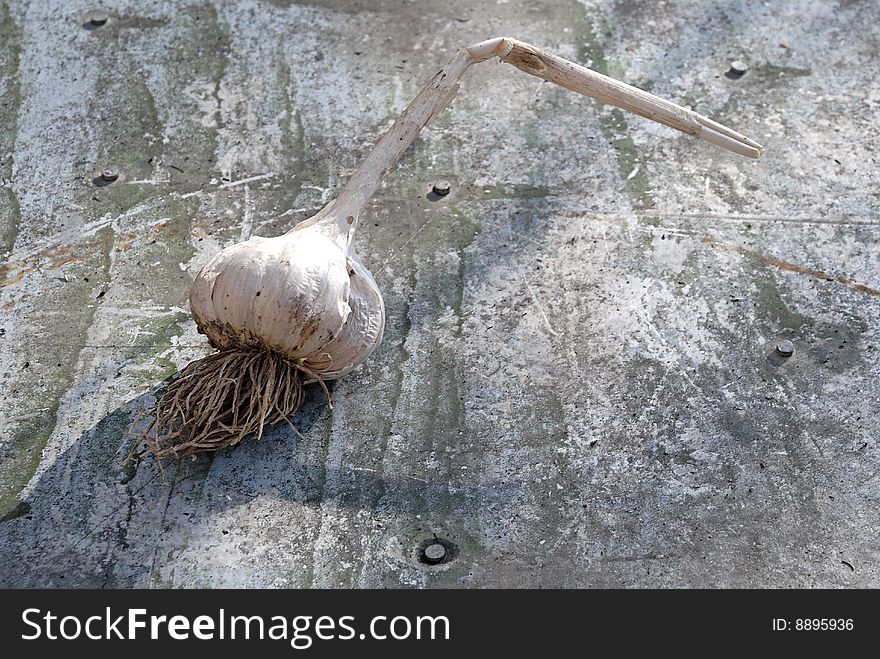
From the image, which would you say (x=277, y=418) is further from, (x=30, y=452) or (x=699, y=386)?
(x=699, y=386)

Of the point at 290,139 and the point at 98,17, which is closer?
the point at 290,139

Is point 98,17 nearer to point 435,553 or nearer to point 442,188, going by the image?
point 442,188

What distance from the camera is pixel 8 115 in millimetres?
3852

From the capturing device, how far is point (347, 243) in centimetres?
292

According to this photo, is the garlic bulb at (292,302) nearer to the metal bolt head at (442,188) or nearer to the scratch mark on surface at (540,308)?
the scratch mark on surface at (540,308)

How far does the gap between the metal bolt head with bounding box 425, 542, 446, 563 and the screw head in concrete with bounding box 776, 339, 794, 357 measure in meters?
1.19

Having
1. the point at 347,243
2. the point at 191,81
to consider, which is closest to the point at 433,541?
the point at 347,243

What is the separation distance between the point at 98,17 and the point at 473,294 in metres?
2.10

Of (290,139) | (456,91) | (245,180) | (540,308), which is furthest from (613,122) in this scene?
(245,180)

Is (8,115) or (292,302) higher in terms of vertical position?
(292,302)

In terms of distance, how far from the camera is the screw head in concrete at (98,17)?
13.8ft

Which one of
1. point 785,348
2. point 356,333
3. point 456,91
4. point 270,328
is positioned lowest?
point 785,348

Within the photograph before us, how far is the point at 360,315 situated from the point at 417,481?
0.47m

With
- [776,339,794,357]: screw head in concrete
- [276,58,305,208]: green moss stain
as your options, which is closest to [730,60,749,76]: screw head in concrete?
[776,339,794,357]: screw head in concrete
